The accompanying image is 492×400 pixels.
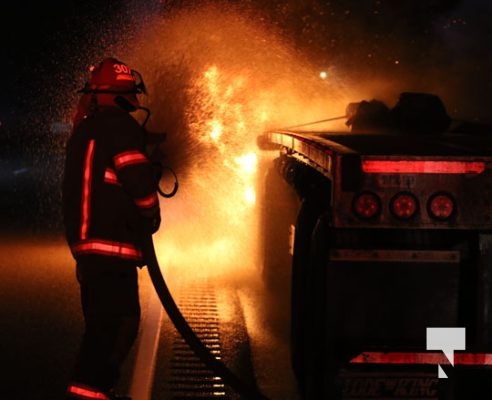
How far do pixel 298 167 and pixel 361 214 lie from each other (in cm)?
164

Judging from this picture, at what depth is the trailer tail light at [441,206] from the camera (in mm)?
4797

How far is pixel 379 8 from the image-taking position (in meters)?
12.5

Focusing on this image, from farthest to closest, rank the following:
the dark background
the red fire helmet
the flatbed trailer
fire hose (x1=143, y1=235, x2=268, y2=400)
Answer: the dark background
fire hose (x1=143, y1=235, x2=268, y2=400)
the red fire helmet
the flatbed trailer

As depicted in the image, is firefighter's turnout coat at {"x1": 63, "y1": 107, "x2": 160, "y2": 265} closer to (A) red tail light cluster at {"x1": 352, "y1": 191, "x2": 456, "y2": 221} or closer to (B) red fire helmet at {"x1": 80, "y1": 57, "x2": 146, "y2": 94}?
(B) red fire helmet at {"x1": 80, "y1": 57, "x2": 146, "y2": 94}

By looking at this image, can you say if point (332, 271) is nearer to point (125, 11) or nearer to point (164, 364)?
point (164, 364)

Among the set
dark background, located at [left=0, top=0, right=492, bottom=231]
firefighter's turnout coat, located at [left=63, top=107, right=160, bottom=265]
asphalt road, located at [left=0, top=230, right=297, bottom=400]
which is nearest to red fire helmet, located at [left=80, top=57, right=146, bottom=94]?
firefighter's turnout coat, located at [left=63, top=107, right=160, bottom=265]

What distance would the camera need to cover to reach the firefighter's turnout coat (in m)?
4.83

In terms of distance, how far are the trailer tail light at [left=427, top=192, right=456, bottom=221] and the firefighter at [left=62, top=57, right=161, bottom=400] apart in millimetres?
1487

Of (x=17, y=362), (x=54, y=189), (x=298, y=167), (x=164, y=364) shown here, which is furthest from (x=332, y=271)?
(x=54, y=189)

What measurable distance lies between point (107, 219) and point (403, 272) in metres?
1.62

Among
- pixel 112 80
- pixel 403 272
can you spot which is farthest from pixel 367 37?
pixel 403 272

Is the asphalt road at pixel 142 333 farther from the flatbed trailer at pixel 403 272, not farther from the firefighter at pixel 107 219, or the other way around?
the flatbed trailer at pixel 403 272

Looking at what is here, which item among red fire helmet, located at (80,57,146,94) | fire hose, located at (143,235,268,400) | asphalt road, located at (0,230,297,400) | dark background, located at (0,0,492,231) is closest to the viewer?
red fire helmet, located at (80,57,146,94)

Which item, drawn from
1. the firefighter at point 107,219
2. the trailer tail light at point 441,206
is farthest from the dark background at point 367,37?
the firefighter at point 107,219
